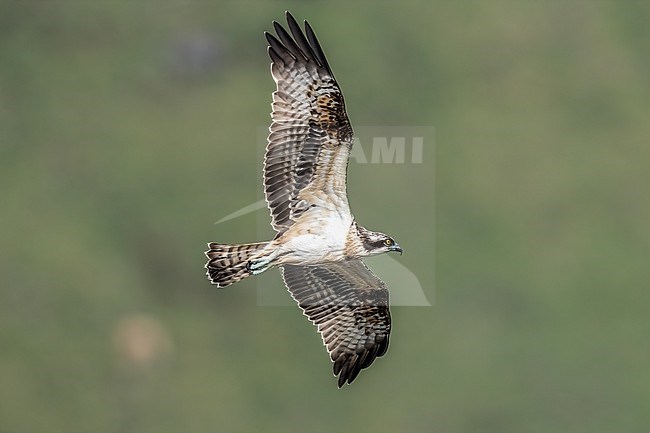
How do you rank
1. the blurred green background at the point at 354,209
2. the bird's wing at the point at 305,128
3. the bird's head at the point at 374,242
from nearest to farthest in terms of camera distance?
1. the bird's wing at the point at 305,128
2. the bird's head at the point at 374,242
3. the blurred green background at the point at 354,209

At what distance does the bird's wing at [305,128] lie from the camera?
18.7 meters

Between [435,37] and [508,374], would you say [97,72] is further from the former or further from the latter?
[508,374]

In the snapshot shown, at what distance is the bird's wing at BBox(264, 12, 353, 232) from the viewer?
18.7 metres

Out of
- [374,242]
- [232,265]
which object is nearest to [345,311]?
[374,242]

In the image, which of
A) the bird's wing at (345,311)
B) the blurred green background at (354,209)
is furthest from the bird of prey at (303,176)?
the blurred green background at (354,209)

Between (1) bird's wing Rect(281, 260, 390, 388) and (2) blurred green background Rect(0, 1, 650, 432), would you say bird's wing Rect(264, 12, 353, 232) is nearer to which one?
(1) bird's wing Rect(281, 260, 390, 388)

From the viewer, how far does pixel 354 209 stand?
46.5 m

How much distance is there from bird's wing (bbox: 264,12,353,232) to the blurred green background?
1818cm

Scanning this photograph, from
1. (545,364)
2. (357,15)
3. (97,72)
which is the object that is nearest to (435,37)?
(357,15)

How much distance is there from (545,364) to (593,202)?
371 inches

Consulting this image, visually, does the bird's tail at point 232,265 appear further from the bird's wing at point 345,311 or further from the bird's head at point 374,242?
the bird's wing at point 345,311

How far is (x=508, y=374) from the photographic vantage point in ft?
163

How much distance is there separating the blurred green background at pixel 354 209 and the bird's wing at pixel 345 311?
16.0 metres

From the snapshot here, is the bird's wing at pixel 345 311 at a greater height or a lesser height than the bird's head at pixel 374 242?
lesser
